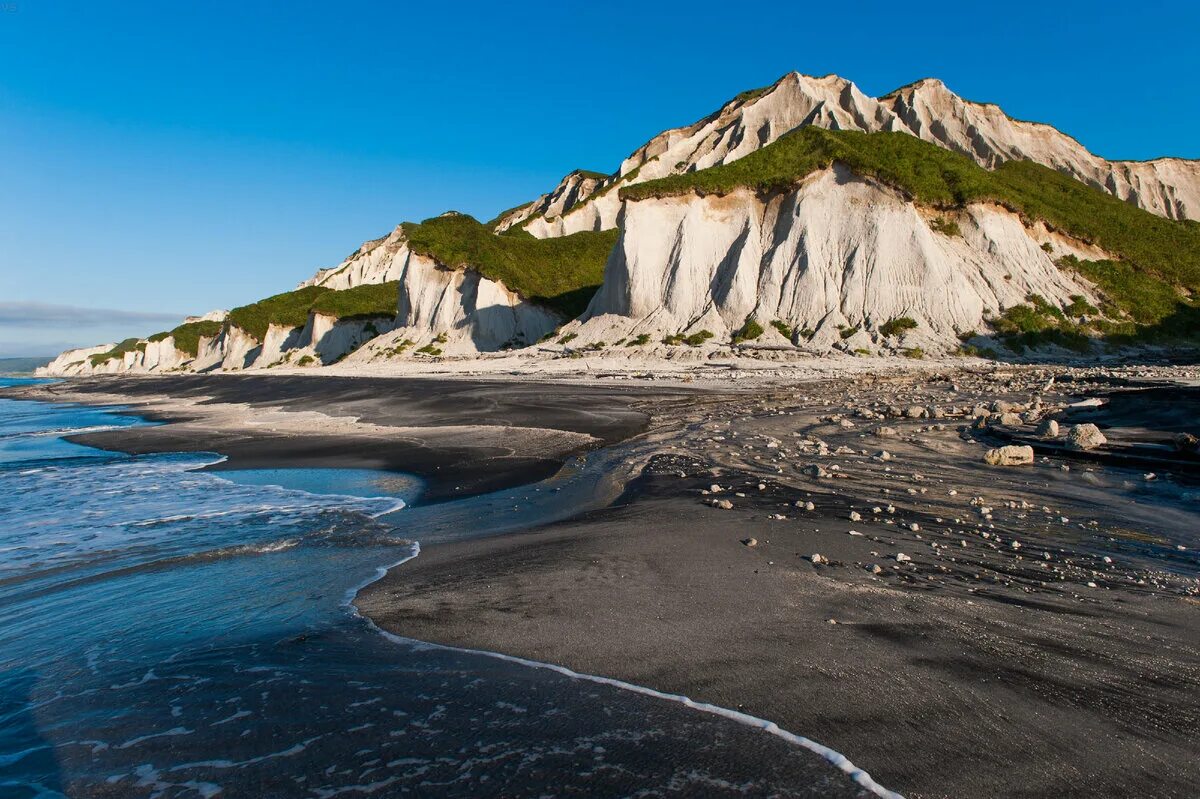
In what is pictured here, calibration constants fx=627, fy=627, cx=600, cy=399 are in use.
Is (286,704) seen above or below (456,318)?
below

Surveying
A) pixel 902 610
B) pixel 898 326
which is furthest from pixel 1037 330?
pixel 902 610

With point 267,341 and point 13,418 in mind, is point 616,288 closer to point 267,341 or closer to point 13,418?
point 13,418

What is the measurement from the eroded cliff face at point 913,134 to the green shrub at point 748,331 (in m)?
35.0

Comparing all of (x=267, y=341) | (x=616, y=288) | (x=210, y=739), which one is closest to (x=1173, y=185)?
(x=616, y=288)

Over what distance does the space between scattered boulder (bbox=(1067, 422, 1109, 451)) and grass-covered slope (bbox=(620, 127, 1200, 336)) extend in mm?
30526

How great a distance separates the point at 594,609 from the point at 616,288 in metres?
38.1

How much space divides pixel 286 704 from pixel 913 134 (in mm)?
70825

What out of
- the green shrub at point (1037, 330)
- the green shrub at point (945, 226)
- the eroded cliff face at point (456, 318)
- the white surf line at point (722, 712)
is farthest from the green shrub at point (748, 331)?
the white surf line at point (722, 712)

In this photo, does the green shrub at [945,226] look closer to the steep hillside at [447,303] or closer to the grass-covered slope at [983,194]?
the grass-covered slope at [983,194]

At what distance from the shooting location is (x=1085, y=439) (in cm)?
960

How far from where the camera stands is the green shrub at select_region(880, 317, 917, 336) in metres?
31.9

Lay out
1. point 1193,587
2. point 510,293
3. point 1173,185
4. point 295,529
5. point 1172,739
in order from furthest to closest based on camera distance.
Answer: point 1173,185, point 510,293, point 295,529, point 1193,587, point 1172,739

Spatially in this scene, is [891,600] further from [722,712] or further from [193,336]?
[193,336]

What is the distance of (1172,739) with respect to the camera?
2.93 m
